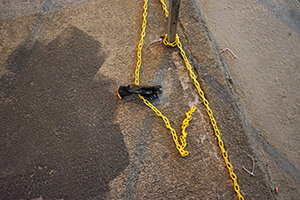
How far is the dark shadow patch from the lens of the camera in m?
2.03

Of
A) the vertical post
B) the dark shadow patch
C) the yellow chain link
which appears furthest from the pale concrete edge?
the dark shadow patch

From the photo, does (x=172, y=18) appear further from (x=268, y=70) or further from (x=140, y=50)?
(x=268, y=70)

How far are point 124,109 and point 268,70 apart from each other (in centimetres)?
205

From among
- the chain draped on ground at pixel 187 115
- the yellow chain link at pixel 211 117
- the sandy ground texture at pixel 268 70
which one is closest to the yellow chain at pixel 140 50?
the chain draped on ground at pixel 187 115

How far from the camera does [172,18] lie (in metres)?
2.10

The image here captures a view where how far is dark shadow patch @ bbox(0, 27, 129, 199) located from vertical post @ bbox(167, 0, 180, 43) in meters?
0.84

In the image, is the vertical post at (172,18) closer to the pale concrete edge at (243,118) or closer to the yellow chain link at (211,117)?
the yellow chain link at (211,117)

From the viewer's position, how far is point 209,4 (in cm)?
323

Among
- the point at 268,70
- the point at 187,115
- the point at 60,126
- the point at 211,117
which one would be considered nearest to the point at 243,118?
the point at 211,117

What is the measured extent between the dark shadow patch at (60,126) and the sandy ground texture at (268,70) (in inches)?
62.5

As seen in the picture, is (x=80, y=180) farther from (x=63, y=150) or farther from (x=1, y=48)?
(x=1, y=48)

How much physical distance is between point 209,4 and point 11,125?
3098 millimetres

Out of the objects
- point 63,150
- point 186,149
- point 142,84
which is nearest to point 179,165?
point 186,149

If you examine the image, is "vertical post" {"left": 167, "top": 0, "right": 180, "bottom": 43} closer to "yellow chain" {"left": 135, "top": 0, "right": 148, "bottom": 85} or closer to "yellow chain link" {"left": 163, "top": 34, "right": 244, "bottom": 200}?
"yellow chain link" {"left": 163, "top": 34, "right": 244, "bottom": 200}
